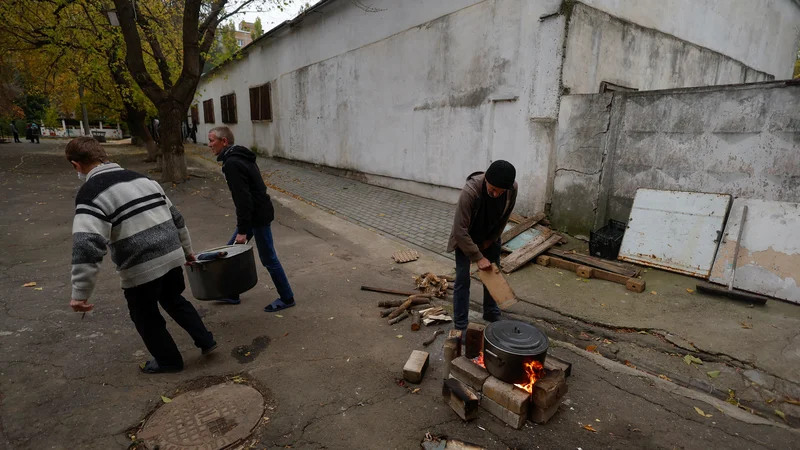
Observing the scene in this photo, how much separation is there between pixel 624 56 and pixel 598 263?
4.75 meters

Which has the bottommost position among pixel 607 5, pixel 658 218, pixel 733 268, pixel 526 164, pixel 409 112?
pixel 733 268

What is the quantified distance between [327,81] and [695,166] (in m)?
11.3

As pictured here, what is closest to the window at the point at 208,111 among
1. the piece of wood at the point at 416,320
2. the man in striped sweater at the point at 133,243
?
the man in striped sweater at the point at 133,243

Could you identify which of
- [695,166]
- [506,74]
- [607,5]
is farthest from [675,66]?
[695,166]

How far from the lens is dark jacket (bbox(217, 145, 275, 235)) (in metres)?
3.84

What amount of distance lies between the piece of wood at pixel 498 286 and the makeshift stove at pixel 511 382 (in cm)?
44

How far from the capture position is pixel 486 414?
2771mm

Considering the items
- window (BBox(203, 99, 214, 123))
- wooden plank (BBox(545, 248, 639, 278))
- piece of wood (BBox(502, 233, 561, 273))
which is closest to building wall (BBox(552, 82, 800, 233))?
piece of wood (BBox(502, 233, 561, 273))

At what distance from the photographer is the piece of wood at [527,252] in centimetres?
561

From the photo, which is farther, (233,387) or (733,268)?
(733,268)

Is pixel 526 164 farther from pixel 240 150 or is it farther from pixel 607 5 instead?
pixel 240 150

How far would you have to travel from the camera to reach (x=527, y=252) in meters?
5.91

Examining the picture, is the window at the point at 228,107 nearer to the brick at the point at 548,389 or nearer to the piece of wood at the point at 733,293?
the piece of wood at the point at 733,293

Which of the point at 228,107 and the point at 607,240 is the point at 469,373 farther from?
the point at 228,107
